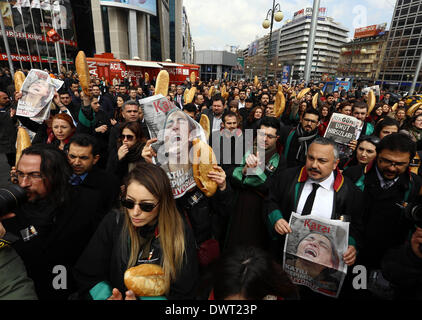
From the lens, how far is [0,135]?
3996 millimetres

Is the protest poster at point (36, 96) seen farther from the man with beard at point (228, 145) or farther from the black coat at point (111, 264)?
the black coat at point (111, 264)

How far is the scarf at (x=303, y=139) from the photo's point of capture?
3.63 metres

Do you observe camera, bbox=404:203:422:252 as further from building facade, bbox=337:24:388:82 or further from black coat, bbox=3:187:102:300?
building facade, bbox=337:24:388:82

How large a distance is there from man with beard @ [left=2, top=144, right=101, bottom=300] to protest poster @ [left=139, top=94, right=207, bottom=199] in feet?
2.77

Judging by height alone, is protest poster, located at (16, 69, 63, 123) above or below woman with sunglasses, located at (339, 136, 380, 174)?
above

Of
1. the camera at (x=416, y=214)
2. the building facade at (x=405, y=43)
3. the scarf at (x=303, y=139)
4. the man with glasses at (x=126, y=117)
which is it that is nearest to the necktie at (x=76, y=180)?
the man with glasses at (x=126, y=117)

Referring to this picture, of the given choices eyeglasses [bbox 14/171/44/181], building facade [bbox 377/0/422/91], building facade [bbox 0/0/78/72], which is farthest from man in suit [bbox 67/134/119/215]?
building facade [bbox 377/0/422/91]

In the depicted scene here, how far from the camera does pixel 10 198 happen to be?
1311mm

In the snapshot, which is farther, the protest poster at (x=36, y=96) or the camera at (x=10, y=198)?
the protest poster at (x=36, y=96)

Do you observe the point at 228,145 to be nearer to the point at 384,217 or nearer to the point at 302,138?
the point at 302,138

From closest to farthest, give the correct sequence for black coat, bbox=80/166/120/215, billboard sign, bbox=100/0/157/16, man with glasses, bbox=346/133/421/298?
1. man with glasses, bbox=346/133/421/298
2. black coat, bbox=80/166/120/215
3. billboard sign, bbox=100/0/157/16

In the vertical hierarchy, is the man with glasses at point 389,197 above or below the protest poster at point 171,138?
below

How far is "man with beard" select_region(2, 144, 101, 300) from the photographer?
1.67m

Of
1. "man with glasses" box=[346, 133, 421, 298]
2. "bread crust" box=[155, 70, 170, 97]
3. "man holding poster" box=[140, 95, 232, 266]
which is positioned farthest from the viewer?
"bread crust" box=[155, 70, 170, 97]
